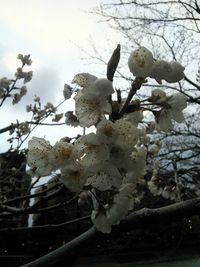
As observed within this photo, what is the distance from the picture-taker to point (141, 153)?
1.07 m

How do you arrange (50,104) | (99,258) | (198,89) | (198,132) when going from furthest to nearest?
(198,132)
(198,89)
(99,258)
(50,104)

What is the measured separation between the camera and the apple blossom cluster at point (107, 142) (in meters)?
0.95

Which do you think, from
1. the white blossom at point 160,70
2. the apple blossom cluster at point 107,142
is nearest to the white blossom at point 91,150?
the apple blossom cluster at point 107,142

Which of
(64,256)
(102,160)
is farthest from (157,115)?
(64,256)

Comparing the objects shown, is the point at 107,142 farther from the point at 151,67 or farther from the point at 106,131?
the point at 151,67

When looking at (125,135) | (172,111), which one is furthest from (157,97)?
(125,135)

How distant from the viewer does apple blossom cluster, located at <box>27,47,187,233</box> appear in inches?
37.5

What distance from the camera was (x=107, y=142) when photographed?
950 millimetres

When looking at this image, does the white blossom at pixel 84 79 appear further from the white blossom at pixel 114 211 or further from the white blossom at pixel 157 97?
the white blossom at pixel 114 211

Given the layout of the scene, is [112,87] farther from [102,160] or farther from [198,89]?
[198,89]

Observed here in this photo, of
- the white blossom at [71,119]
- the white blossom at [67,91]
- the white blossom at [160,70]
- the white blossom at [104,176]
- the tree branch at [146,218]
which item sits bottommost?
the tree branch at [146,218]

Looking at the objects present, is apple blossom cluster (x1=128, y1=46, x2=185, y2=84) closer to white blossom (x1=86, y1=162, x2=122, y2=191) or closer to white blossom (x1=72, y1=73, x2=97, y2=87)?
white blossom (x1=72, y1=73, x2=97, y2=87)

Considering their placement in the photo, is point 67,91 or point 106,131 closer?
point 106,131

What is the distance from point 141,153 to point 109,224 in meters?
0.21
